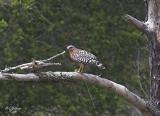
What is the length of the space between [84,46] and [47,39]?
1.78 feet

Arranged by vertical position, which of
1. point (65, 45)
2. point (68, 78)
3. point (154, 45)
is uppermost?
point (154, 45)

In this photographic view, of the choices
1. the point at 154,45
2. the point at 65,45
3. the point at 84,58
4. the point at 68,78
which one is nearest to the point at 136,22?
the point at 154,45

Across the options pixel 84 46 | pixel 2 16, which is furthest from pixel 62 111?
pixel 2 16

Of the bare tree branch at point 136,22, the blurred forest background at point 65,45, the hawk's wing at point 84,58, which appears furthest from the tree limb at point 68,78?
the blurred forest background at point 65,45

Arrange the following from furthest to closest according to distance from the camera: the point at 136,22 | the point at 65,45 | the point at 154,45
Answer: the point at 65,45, the point at 154,45, the point at 136,22

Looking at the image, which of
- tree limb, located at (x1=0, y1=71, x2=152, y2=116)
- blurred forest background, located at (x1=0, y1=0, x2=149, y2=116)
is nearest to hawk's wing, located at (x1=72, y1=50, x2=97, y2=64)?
tree limb, located at (x1=0, y1=71, x2=152, y2=116)

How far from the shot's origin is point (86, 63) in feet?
21.9

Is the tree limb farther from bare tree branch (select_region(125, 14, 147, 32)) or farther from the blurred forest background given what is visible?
the blurred forest background

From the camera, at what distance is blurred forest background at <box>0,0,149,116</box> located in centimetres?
919

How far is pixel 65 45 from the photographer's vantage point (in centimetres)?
962

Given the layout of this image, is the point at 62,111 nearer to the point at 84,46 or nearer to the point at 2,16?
the point at 84,46

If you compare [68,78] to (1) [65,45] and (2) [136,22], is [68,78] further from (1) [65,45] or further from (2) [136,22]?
(1) [65,45]

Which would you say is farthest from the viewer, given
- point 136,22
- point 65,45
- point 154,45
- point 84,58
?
point 65,45

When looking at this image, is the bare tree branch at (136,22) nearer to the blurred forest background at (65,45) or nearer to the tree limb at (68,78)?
the tree limb at (68,78)
